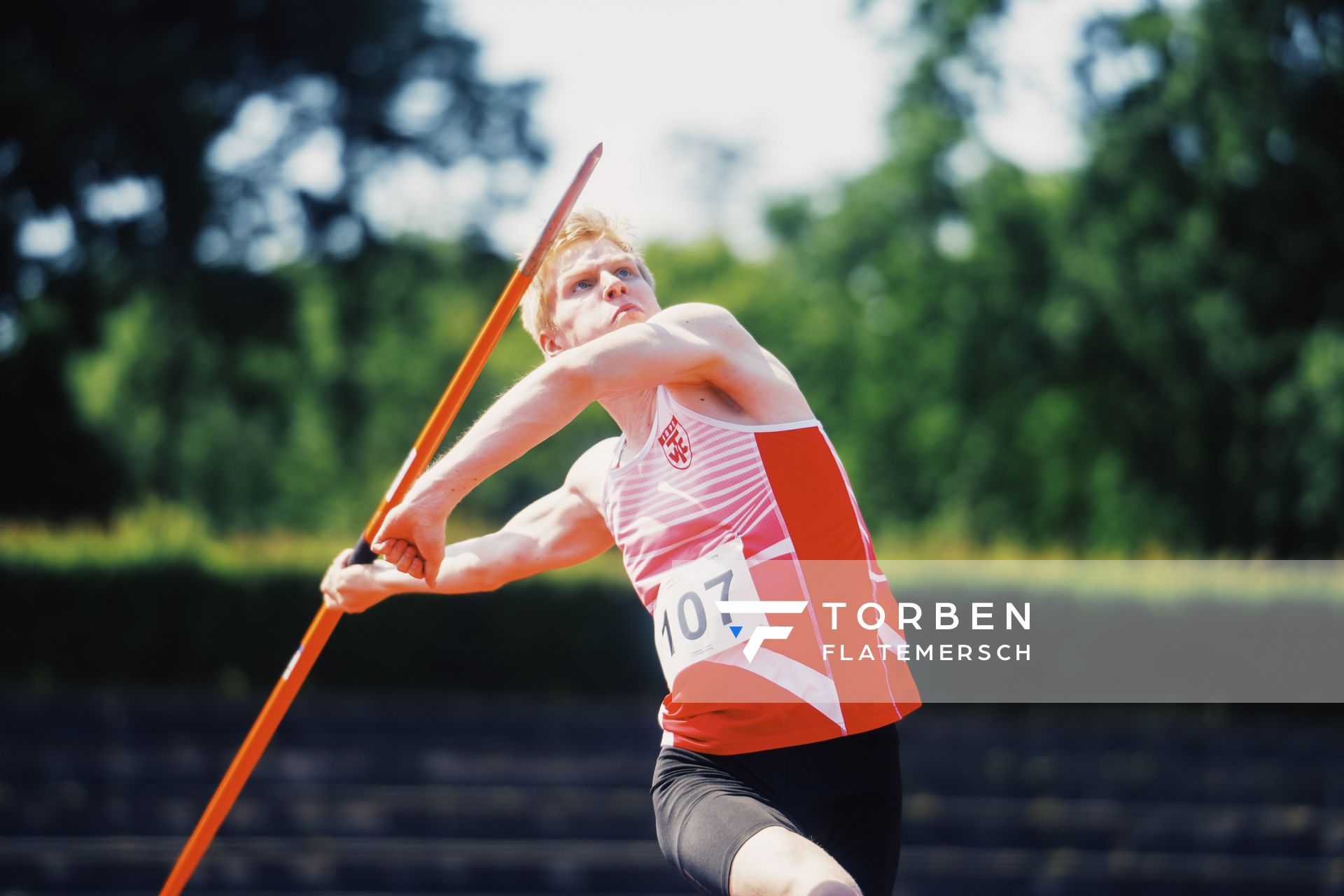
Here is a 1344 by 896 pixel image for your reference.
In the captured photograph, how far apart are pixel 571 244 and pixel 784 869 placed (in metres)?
1.48

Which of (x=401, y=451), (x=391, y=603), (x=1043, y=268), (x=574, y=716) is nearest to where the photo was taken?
(x=574, y=716)

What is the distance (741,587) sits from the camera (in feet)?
9.83

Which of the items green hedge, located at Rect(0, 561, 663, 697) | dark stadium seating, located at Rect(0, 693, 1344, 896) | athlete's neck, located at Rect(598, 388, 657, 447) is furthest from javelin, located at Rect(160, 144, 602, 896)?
green hedge, located at Rect(0, 561, 663, 697)

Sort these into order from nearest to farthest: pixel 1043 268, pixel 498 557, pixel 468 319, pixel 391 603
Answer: pixel 498 557, pixel 391 603, pixel 1043 268, pixel 468 319

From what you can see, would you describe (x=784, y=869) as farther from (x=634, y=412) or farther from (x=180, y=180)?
(x=180, y=180)

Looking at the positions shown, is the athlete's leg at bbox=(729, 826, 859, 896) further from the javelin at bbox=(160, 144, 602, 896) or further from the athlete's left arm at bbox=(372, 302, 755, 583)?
the javelin at bbox=(160, 144, 602, 896)

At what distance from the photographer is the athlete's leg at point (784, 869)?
2.57 metres

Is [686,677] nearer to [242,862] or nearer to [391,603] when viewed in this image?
[242,862]

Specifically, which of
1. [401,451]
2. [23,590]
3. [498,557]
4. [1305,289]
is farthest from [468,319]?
[498,557]

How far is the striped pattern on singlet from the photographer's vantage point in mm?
2988

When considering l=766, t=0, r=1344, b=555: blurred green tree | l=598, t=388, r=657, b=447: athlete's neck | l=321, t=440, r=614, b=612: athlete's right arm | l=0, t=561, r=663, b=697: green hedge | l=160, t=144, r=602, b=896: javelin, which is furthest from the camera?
l=766, t=0, r=1344, b=555: blurred green tree

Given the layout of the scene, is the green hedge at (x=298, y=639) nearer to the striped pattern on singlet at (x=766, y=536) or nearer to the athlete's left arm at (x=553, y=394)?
Answer: the striped pattern on singlet at (x=766, y=536)

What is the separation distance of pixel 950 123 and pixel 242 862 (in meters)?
18.3

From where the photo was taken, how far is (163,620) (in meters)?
14.3
